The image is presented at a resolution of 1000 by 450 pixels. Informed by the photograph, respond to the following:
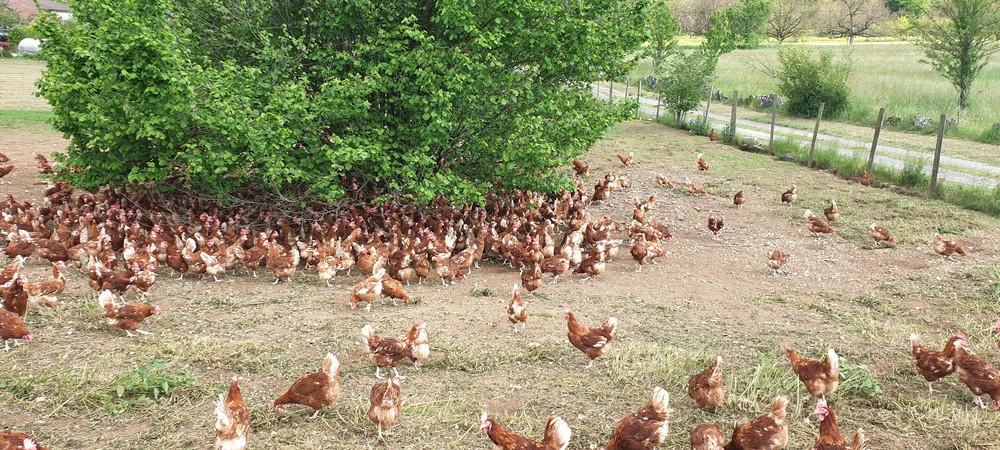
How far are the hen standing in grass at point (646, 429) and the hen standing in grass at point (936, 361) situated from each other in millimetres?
3052

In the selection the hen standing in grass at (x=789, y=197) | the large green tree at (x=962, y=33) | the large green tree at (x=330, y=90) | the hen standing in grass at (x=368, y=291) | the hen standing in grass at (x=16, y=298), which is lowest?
the hen standing in grass at (x=368, y=291)

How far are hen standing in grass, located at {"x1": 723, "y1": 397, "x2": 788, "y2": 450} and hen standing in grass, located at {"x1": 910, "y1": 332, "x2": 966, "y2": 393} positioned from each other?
220cm

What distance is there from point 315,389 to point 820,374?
4503 mm

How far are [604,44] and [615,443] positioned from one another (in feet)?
26.3

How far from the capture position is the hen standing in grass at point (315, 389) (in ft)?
18.6

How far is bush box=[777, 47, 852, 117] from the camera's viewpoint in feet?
94.3

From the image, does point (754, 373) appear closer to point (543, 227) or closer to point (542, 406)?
point (542, 406)

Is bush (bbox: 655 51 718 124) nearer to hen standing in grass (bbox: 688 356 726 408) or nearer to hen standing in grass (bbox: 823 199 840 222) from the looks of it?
hen standing in grass (bbox: 823 199 840 222)

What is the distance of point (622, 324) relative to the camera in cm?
818

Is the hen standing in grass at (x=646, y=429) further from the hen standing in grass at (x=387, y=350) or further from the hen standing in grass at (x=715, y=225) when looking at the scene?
the hen standing in grass at (x=715, y=225)

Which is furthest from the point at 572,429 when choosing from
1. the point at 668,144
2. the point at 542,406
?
the point at 668,144

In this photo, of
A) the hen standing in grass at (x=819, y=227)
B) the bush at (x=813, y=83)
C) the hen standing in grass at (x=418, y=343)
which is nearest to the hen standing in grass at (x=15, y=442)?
the hen standing in grass at (x=418, y=343)

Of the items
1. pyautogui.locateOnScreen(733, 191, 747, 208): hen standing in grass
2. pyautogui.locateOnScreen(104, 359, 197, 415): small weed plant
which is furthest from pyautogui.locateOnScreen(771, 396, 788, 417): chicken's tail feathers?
pyautogui.locateOnScreen(733, 191, 747, 208): hen standing in grass

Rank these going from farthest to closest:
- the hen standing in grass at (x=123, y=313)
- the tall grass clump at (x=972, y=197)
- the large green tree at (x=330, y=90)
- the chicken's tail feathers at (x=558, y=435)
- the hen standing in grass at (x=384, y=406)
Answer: the tall grass clump at (x=972, y=197) → the large green tree at (x=330, y=90) → the hen standing in grass at (x=123, y=313) → the hen standing in grass at (x=384, y=406) → the chicken's tail feathers at (x=558, y=435)
